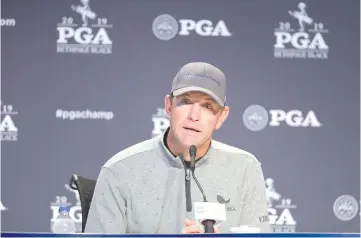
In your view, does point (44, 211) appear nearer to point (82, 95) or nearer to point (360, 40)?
point (82, 95)

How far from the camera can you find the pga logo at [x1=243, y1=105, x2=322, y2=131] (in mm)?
5656

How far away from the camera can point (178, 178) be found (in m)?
3.16

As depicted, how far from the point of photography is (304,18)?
18.9ft

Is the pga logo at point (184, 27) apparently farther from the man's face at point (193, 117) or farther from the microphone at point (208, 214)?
the microphone at point (208, 214)

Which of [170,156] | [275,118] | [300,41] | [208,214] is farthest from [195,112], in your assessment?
[300,41]

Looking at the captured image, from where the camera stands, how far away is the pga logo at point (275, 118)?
18.6 ft

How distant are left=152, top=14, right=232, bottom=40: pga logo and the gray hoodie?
8.29 feet

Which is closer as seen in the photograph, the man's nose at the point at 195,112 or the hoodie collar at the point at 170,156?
the man's nose at the point at 195,112

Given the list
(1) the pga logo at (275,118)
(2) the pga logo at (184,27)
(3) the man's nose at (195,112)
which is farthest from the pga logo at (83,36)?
(3) the man's nose at (195,112)

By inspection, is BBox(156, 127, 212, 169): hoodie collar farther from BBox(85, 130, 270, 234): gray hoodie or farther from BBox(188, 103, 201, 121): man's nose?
BBox(188, 103, 201, 121): man's nose

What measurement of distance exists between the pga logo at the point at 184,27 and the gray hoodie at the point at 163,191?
2.53 m

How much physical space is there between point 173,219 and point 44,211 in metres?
2.72

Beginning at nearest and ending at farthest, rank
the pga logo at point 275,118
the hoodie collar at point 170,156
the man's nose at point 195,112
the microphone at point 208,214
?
the microphone at point 208,214 → the man's nose at point 195,112 → the hoodie collar at point 170,156 → the pga logo at point 275,118

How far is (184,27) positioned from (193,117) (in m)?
2.80
